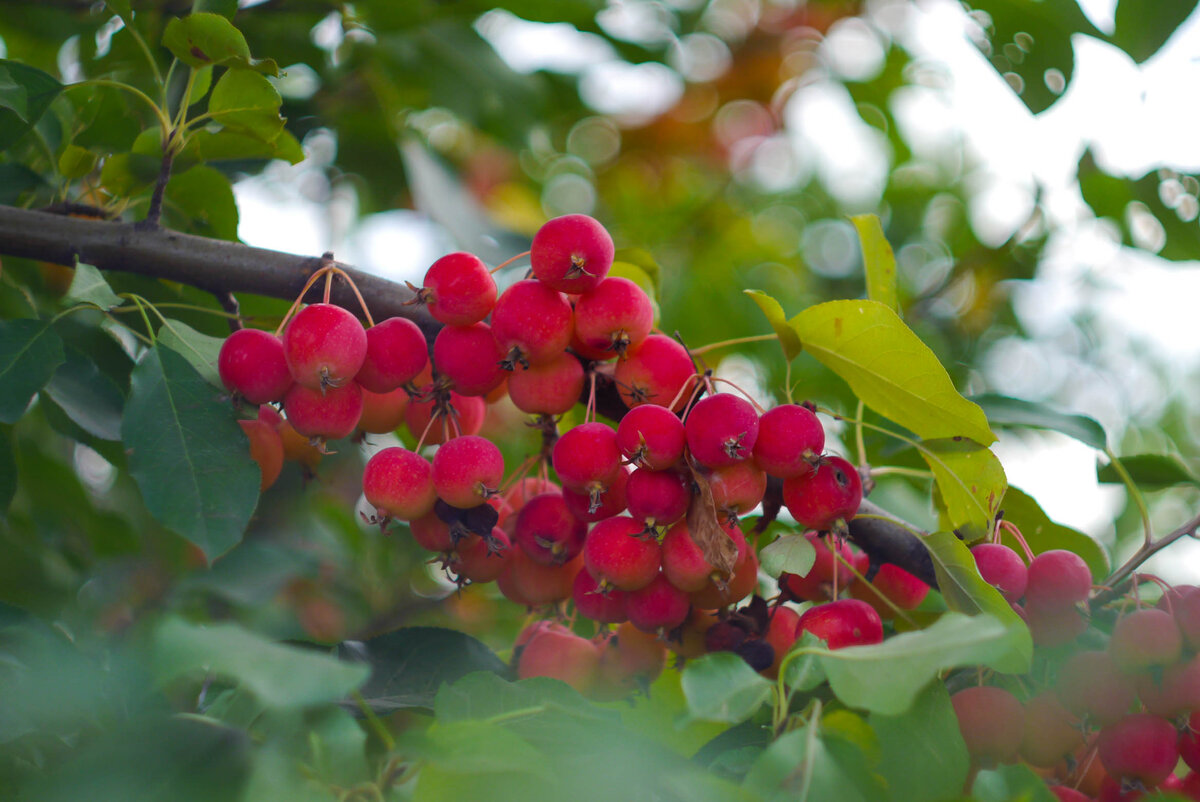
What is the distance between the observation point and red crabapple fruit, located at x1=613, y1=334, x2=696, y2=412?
98cm

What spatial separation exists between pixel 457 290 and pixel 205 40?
1.39ft

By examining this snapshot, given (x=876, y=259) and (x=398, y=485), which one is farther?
(x=876, y=259)

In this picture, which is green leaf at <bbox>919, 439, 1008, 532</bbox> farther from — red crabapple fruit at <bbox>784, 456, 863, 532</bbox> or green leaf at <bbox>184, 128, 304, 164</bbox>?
green leaf at <bbox>184, 128, 304, 164</bbox>

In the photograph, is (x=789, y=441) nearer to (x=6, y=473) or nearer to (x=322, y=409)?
(x=322, y=409)

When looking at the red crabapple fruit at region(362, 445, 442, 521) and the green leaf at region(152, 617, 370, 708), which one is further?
the red crabapple fruit at region(362, 445, 442, 521)

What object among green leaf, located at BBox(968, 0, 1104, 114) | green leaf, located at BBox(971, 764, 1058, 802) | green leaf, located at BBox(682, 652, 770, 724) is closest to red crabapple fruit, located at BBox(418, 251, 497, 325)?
green leaf, located at BBox(682, 652, 770, 724)

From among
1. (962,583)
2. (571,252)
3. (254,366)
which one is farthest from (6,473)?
(962,583)

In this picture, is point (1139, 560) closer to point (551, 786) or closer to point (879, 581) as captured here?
point (879, 581)

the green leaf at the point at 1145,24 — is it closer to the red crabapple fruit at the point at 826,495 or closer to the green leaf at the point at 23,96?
the red crabapple fruit at the point at 826,495

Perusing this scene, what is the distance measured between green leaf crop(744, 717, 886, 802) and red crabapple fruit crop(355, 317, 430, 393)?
0.58 metres

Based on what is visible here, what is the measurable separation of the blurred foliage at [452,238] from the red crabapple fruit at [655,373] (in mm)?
136

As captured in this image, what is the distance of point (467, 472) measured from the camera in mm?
941

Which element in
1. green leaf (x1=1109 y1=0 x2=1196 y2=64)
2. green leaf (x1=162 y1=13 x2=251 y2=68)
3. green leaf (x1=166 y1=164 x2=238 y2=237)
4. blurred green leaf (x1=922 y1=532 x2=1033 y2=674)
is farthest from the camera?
green leaf (x1=1109 y1=0 x2=1196 y2=64)

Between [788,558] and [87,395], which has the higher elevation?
[788,558]
